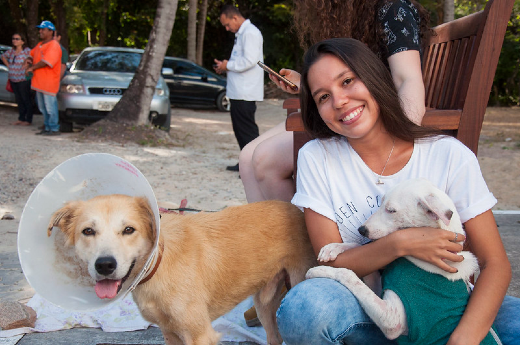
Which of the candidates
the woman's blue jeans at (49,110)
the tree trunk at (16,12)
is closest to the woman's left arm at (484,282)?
the woman's blue jeans at (49,110)

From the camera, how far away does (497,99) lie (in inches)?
743

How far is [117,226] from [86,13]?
25.9m

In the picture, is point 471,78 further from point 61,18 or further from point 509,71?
point 61,18

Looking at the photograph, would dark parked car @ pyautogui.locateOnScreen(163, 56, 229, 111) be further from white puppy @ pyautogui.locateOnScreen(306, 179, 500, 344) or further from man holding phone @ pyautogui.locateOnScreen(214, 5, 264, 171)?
white puppy @ pyautogui.locateOnScreen(306, 179, 500, 344)

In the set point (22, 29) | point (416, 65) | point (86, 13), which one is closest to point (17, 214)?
point (416, 65)

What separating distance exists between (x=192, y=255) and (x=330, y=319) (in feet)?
2.54

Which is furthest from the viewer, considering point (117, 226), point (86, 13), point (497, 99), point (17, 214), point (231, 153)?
point (86, 13)

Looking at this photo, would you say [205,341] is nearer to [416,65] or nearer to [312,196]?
[312,196]

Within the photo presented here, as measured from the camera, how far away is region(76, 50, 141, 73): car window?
11.3 m

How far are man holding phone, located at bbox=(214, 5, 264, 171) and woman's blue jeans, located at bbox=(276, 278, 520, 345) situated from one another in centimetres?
556

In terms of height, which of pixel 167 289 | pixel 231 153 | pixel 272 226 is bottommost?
pixel 231 153

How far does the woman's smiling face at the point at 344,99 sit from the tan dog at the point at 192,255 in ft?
2.21

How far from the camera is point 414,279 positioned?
6.46 feet

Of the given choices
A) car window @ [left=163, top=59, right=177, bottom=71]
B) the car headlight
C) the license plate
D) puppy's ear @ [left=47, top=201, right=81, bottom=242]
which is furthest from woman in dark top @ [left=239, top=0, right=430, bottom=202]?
car window @ [left=163, top=59, right=177, bottom=71]
